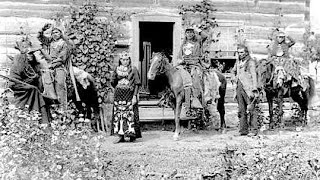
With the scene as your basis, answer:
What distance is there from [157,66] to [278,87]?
3.09 metres

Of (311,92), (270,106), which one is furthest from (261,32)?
(270,106)

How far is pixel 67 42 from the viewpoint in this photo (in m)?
10.7

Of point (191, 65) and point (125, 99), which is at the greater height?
point (191, 65)

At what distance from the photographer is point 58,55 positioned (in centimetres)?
1052

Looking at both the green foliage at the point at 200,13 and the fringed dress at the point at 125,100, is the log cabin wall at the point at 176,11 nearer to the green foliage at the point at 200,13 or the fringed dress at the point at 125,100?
the green foliage at the point at 200,13

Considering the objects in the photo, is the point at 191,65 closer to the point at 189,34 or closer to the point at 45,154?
the point at 189,34

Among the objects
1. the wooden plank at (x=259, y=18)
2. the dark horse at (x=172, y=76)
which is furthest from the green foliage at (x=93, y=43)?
the wooden plank at (x=259, y=18)

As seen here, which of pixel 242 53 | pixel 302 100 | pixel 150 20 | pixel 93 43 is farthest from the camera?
pixel 302 100

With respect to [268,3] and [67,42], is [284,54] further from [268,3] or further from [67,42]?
[67,42]

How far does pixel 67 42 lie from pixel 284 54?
15.8 feet

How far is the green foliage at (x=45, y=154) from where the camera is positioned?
5270 millimetres

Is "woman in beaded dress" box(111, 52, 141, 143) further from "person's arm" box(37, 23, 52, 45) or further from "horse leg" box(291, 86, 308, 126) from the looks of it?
"horse leg" box(291, 86, 308, 126)

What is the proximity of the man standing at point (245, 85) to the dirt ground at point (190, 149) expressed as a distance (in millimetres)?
433

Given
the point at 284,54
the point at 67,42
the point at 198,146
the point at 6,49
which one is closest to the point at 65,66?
the point at 67,42
